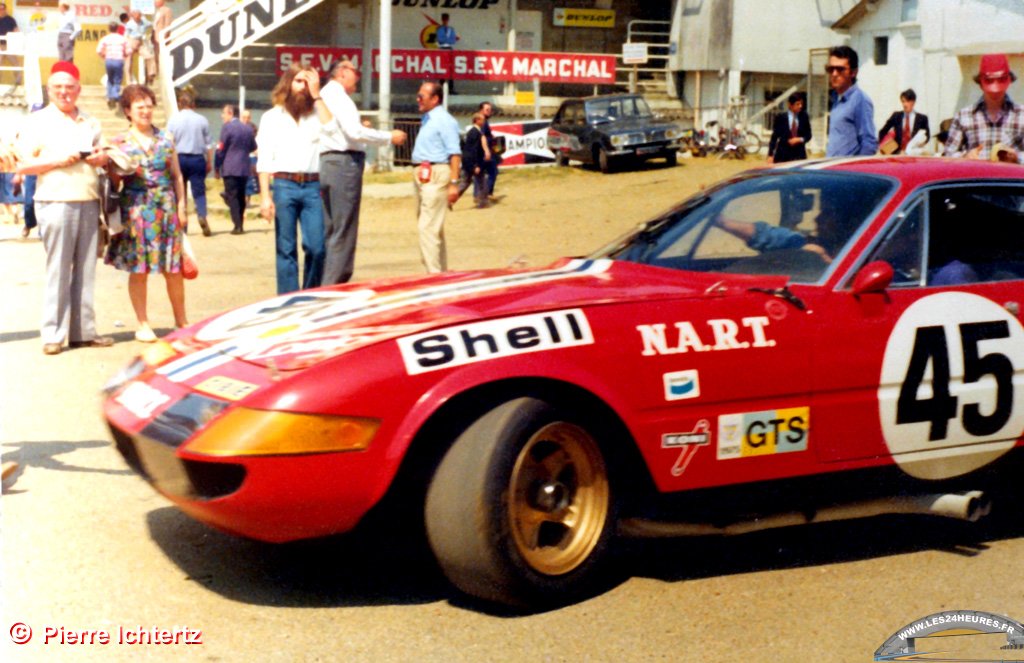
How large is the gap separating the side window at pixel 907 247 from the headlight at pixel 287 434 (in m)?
2.13

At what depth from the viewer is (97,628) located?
161 inches

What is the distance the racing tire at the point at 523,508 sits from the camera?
13.5 ft

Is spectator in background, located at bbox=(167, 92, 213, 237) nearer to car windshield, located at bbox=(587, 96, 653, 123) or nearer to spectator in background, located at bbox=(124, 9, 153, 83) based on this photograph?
spectator in background, located at bbox=(124, 9, 153, 83)

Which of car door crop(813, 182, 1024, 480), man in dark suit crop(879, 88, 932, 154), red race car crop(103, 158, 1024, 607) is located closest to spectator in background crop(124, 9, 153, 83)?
man in dark suit crop(879, 88, 932, 154)

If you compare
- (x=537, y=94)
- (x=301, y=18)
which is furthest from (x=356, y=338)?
(x=301, y=18)

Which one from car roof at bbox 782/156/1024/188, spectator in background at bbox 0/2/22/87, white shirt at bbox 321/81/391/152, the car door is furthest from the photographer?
spectator in background at bbox 0/2/22/87

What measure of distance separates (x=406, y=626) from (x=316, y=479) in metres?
0.56

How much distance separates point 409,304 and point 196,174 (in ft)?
43.1

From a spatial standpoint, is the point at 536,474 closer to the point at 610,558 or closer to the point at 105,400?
the point at 610,558

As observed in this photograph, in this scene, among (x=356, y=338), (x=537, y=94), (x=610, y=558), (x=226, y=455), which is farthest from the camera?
(x=537, y=94)

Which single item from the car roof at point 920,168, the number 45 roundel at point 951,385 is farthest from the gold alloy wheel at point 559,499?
the car roof at point 920,168

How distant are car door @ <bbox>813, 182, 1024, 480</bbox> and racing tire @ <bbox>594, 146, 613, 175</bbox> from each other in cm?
2247

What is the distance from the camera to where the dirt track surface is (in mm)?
4047

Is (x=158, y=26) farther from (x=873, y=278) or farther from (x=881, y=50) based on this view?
(x=873, y=278)
